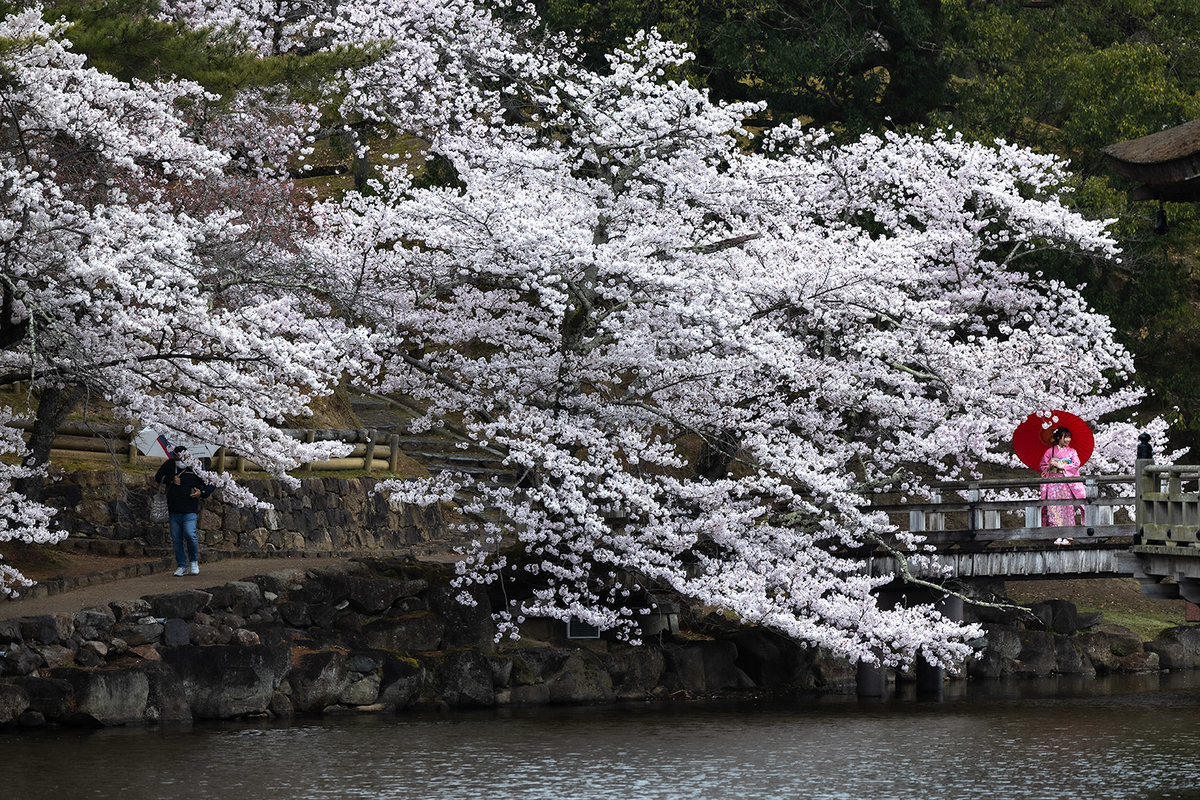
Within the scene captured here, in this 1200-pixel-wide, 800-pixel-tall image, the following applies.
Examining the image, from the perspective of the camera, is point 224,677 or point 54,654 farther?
point 224,677

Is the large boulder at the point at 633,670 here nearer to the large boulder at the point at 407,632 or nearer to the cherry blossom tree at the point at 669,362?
the cherry blossom tree at the point at 669,362

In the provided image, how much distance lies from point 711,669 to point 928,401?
561cm

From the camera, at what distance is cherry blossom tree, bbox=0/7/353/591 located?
1694 centimetres

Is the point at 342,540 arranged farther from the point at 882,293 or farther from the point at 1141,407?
the point at 1141,407

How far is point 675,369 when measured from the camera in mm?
20922

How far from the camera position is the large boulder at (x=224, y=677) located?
19062 millimetres

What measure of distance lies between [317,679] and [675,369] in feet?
21.2

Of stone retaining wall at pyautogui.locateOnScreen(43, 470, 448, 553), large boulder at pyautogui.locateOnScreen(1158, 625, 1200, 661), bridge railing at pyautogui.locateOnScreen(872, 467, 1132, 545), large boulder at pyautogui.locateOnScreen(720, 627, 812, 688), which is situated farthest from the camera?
large boulder at pyautogui.locateOnScreen(1158, 625, 1200, 661)

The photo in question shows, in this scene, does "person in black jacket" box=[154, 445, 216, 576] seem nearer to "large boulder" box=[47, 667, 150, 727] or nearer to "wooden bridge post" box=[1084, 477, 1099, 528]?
"large boulder" box=[47, 667, 150, 727]

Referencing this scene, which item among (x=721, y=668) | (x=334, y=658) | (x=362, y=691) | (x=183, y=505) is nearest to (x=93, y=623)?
(x=183, y=505)

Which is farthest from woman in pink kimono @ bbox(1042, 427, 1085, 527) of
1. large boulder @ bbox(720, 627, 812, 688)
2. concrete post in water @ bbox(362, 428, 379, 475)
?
concrete post in water @ bbox(362, 428, 379, 475)

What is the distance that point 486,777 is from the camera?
15289 millimetres

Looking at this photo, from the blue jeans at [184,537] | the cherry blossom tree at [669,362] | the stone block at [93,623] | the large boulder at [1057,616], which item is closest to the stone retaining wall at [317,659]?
the stone block at [93,623]

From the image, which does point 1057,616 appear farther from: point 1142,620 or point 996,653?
point 1142,620
